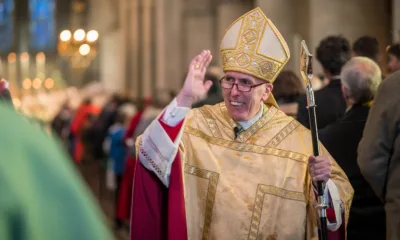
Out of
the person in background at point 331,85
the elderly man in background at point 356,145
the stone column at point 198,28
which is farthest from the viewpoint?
the stone column at point 198,28

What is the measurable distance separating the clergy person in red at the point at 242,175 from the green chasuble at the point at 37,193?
8.19 ft

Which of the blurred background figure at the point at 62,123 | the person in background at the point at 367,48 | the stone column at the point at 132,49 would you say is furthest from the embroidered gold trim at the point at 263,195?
the stone column at the point at 132,49

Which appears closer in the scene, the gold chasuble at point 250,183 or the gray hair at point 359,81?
the gold chasuble at point 250,183

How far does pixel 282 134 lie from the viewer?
4188 millimetres

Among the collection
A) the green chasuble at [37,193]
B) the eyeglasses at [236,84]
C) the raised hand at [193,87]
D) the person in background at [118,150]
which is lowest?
the person in background at [118,150]

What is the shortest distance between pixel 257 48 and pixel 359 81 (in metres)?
1.15

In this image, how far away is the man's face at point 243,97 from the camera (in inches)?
162

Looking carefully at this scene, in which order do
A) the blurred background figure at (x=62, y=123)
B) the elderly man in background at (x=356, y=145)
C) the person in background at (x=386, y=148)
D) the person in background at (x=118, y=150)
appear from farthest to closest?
1. the blurred background figure at (x=62, y=123)
2. the person in background at (x=118, y=150)
3. the elderly man in background at (x=356, y=145)
4. the person in background at (x=386, y=148)

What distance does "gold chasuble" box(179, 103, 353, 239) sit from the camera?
13.2 feet

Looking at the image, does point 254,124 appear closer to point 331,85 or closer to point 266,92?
point 266,92

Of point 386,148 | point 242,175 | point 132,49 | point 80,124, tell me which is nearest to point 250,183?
point 242,175

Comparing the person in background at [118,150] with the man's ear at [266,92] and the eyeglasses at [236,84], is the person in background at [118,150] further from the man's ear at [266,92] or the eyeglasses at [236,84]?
the eyeglasses at [236,84]

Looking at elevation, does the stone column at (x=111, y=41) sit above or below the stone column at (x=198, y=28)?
below

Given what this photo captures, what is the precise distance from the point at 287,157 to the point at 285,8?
8906 millimetres
